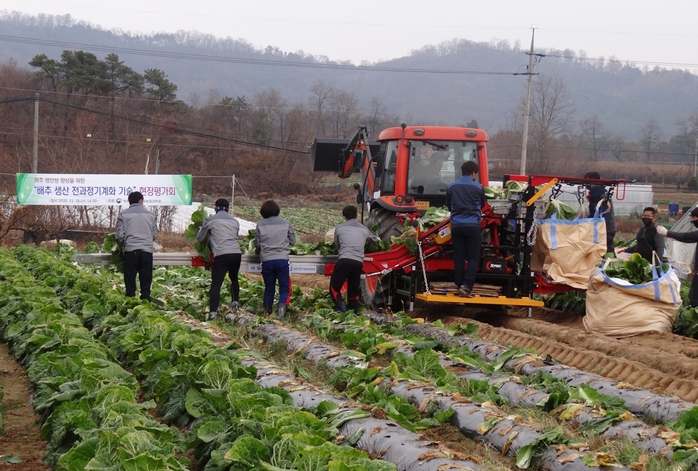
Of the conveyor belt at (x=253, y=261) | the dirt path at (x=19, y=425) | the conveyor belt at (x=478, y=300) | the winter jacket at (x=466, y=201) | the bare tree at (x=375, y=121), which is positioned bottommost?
the dirt path at (x=19, y=425)

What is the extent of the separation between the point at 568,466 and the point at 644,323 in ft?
19.1

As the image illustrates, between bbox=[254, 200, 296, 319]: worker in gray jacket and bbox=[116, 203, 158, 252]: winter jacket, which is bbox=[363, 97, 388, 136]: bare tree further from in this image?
bbox=[116, 203, 158, 252]: winter jacket

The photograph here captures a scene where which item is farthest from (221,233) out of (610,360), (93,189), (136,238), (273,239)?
(93,189)

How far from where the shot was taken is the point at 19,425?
707 centimetres

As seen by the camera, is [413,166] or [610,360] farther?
[413,166]

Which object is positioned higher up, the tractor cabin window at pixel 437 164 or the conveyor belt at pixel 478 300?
the tractor cabin window at pixel 437 164

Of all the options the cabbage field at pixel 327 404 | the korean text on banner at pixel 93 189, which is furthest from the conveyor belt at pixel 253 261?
the korean text on banner at pixel 93 189

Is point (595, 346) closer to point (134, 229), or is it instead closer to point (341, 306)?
point (341, 306)

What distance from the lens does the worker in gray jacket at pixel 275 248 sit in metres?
11.5

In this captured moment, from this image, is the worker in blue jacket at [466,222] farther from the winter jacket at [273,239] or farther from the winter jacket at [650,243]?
the winter jacket at [650,243]

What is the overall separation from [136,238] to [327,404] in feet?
20.3

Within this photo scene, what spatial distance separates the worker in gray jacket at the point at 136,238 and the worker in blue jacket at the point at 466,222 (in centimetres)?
400

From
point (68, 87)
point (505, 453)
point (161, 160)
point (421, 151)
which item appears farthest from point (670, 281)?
point (68, 87)

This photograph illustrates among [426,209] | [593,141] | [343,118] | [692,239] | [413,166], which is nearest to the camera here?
[692,239]
